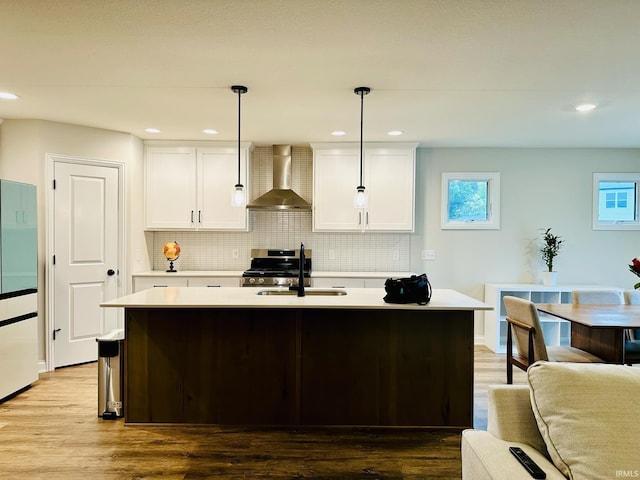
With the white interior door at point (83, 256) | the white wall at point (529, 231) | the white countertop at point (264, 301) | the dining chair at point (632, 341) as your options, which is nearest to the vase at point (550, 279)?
the white wall at point (529, 231)

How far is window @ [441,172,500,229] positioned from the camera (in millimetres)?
5227

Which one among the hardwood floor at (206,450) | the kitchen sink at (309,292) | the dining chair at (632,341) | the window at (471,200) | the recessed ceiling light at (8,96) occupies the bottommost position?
the hardwood floor at (206,450)

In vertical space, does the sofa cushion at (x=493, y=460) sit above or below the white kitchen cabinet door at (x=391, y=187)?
below

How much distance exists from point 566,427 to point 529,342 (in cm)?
190

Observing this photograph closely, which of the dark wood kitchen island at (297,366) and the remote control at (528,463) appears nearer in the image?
the remote control at (528,463)

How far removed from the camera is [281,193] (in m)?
4.85

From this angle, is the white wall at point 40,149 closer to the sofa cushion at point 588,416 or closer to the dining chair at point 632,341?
the sofa cushion at point 588,416

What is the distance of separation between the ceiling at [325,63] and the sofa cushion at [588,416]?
165cm

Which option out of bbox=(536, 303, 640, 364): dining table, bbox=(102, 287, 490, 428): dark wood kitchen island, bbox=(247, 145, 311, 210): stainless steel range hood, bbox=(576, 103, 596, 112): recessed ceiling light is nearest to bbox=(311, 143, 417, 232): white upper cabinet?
bbox=(247, 145, 311, 210): stainless steel range hood

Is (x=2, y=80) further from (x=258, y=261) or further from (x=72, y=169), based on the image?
(x=258, y=261)

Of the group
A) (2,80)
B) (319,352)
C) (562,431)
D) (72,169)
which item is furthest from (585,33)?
(72,169)

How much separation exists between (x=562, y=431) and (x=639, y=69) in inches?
104

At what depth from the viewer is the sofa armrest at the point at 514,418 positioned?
145cm

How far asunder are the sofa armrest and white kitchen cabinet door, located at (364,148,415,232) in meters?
3.52
